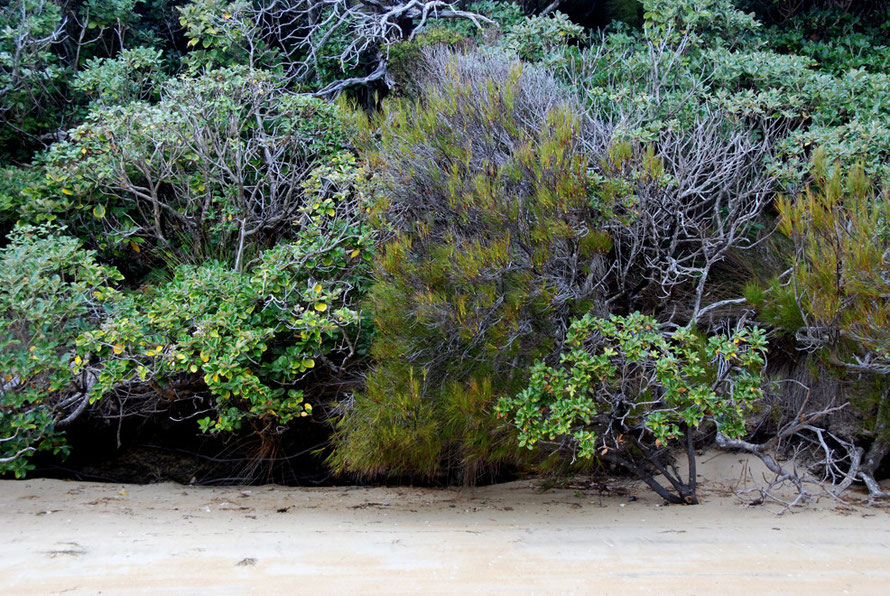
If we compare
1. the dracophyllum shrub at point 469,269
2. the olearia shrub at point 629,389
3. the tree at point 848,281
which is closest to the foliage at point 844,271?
the tree at point 848,281

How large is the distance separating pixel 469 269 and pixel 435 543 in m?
1.62

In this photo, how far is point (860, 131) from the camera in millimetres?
5523

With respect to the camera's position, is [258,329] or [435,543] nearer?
[435,543]

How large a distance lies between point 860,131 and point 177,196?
5766 millimetres

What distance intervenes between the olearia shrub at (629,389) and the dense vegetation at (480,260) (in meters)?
0.02

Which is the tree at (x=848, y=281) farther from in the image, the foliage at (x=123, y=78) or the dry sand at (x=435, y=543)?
the foliage at (x=123, y=78)

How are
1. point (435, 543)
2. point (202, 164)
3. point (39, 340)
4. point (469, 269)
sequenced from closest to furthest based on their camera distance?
point (435, 543), point (469, 269), point (39, 340), point (202, 164)

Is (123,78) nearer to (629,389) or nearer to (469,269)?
(469,269)

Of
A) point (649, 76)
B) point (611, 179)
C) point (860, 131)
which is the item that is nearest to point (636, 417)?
point (611, 179)

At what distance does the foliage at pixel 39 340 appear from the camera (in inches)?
203

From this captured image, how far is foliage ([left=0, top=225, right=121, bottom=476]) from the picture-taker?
516cm

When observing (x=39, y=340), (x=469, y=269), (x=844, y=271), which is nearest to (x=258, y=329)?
(x=39, y=340)

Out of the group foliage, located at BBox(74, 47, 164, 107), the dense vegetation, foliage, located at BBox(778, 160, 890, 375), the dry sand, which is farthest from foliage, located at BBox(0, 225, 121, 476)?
foliage, located at BBox(778, 160, 890, 375)

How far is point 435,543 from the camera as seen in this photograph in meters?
4.16
